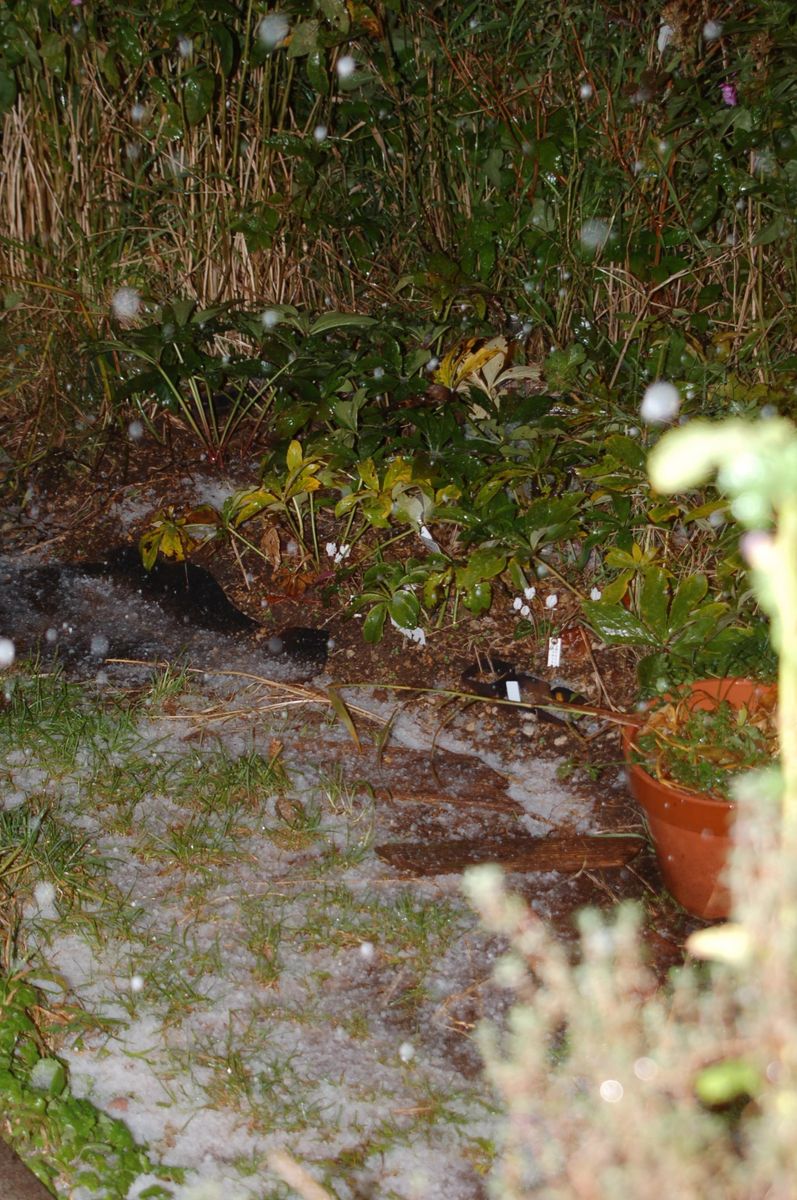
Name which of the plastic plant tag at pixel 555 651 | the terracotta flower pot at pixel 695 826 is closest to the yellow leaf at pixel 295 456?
the plastic plant tag at pixel 555 651

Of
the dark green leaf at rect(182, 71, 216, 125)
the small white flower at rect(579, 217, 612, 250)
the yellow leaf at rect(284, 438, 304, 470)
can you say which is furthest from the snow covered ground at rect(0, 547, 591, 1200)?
the dark green leaf at rect(182, 71, 216, 125)

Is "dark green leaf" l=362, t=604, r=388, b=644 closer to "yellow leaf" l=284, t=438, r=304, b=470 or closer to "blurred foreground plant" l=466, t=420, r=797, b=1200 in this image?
"yellow leaf" l=284, t=438, r=304, b=470

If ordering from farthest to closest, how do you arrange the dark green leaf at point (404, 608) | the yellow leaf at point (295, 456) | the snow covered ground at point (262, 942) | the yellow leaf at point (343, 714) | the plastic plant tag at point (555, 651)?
the yellow leaf at point (295, 456) < the plastic plant tag at point (555, 651) < the dark green leaf at point (404, 608) < the yellow leaf at point (343, 714) < the snow covered ground at point (262, 942)

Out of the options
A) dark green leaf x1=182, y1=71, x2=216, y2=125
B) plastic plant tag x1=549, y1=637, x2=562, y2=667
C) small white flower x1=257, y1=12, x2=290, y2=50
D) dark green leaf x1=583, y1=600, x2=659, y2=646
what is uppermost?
small white flower x1=257, y1=12, x2=290, y2=50

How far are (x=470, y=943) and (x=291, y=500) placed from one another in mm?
1556

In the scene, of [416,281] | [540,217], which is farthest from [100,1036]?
[540,217]

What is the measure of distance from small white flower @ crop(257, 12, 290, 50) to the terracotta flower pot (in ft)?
7.94

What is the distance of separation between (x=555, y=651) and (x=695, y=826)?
0.94 meters

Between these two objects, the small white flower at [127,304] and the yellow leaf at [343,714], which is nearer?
the yellow leaf at [343,714]

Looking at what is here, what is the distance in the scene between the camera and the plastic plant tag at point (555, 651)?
9.88 ft

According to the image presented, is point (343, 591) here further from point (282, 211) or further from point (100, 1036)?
point (100, 1036)

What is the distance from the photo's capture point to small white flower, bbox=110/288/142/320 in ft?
12.5

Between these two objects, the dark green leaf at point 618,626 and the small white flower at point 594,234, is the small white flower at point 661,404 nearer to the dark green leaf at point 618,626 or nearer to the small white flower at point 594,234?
the small white flower at point 594,234

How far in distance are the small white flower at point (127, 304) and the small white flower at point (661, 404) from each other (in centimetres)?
171
